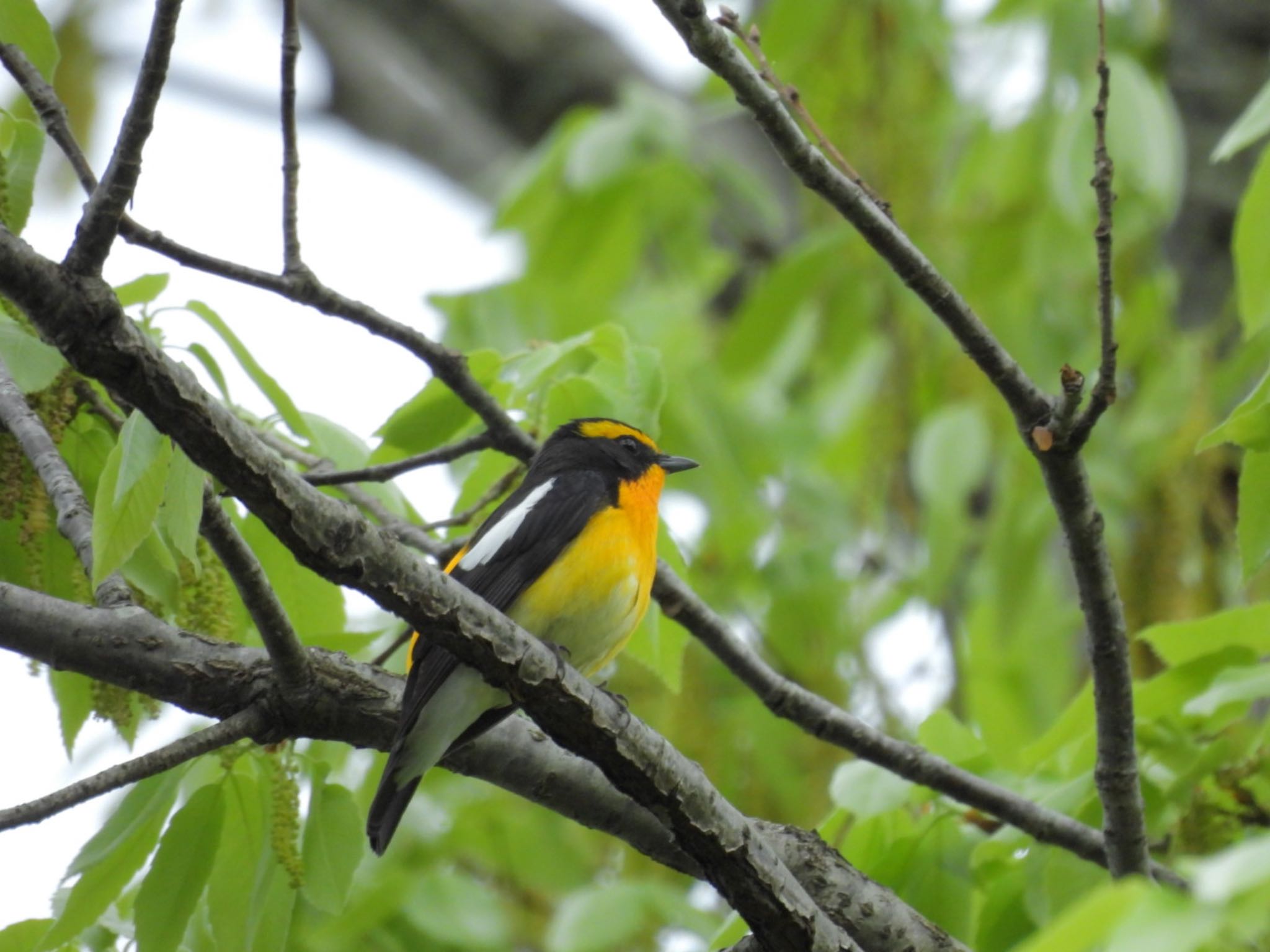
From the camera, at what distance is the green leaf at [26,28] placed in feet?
8.20

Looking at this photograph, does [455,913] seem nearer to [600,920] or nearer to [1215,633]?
[600,920]

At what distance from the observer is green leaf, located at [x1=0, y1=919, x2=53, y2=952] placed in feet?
8.55

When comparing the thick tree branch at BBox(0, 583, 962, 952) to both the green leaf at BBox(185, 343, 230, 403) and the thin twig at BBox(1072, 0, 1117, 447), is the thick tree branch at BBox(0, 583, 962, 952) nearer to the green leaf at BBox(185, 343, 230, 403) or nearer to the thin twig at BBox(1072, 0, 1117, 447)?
the green leaf at BBox(185, 343, 230, 403)

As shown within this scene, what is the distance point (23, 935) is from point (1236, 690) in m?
2.46

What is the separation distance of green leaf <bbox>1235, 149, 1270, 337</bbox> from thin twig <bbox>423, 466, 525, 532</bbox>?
179cm

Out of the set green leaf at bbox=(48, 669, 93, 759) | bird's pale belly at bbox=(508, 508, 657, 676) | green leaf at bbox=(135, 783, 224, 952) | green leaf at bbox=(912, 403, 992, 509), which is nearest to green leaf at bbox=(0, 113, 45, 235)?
green leaf at bbox=(48, 669, 93, 759)

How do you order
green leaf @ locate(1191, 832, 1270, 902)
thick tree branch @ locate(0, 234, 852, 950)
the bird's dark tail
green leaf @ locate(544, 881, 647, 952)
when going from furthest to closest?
green leaf @ locate(544, 881, 647, 952) → the bird's dark tail → thick tree branch @ locate(0, 234, 852, 950) → green leaf @ locate(1191, 832, 1270, 902)

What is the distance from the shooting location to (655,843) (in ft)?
9.94

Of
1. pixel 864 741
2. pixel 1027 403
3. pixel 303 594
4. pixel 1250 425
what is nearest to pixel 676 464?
pixel 864 741

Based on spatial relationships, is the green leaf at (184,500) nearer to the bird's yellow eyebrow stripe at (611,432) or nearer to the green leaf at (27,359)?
the green leaf at (27,359)

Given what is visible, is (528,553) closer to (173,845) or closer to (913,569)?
(173,845)

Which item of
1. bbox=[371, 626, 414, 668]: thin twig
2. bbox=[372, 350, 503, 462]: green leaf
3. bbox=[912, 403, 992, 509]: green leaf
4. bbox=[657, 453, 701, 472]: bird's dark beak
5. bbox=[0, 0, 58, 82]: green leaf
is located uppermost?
bbox=[912, 403, 992, 509]: green leaf

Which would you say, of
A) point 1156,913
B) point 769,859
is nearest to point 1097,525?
point 769,859

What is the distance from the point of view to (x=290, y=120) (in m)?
2.81
